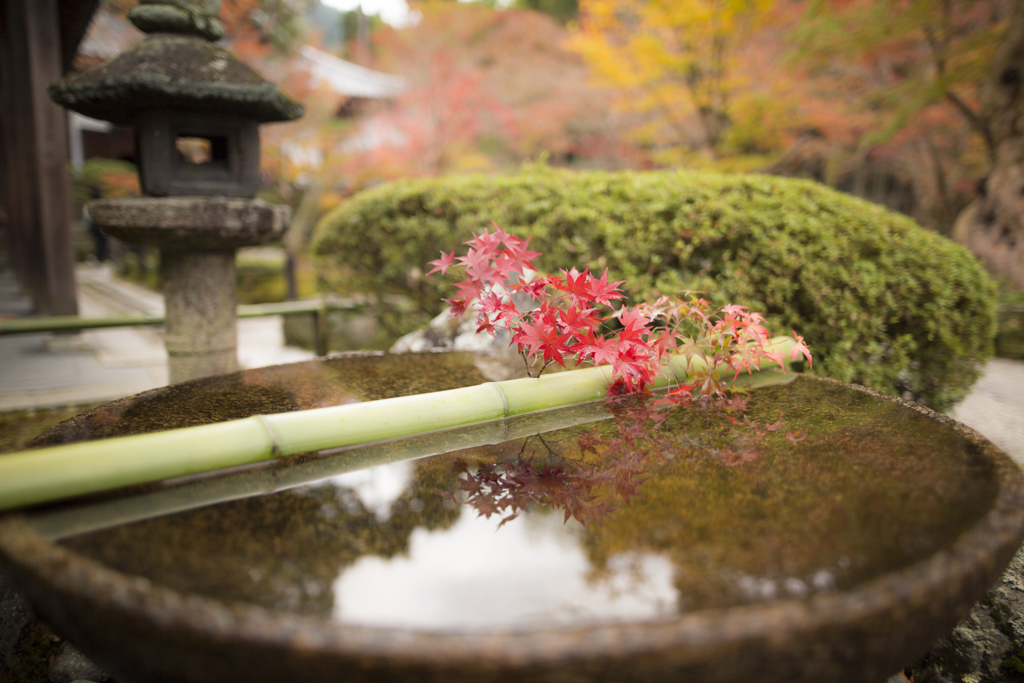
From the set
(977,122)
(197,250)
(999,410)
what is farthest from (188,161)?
(977,122)

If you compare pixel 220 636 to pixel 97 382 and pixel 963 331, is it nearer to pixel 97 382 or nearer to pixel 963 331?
pixel 963 331

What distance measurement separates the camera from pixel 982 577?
38.0 inches

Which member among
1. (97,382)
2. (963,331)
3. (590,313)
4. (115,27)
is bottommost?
(97,382)

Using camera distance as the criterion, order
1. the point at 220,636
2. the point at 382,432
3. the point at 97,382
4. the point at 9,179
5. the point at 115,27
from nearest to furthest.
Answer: the point at 220,636 < the point at 382,432 < the point at 97,382 < the point at 9,179 < the point at 115,27

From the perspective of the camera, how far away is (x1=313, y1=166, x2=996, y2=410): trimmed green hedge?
2.94 meters

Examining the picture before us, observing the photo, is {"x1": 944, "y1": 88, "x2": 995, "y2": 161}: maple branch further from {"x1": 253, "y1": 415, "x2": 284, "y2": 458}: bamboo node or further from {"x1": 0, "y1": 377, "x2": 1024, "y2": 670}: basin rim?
{"x1": 253, "y1": 415, "x2": 284, "y2": 458}: bamboo node

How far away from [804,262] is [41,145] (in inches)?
290

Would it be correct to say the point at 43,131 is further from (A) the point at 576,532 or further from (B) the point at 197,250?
(A) the point at 576,532

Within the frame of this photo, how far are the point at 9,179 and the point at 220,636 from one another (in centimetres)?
1061

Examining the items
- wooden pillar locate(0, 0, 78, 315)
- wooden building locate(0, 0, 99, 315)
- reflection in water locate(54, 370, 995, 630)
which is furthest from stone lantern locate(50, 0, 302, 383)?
A: wooden pillar locate(0, 0, 78, 315)

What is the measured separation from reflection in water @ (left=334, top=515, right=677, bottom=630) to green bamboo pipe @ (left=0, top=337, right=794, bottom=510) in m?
0.46

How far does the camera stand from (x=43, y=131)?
18.7ft

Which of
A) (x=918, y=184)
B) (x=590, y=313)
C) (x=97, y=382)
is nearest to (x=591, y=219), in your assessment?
(x=590, y=313)

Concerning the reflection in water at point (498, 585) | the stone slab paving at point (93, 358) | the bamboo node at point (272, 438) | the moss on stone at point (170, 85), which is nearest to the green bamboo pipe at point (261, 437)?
the bamboo node at point (272, 438)
